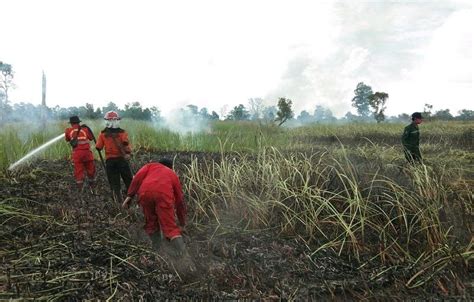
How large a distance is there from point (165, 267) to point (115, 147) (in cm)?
305

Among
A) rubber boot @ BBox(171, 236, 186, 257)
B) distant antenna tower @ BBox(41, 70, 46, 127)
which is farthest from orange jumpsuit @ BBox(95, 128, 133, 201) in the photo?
distant antenna tower @ BBox(41, 70, 46, 127)

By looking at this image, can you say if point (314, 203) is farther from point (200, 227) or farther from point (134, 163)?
point (134, 163)

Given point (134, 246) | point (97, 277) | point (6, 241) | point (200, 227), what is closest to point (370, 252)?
point (200, 227)

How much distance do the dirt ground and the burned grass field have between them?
11 millimetres

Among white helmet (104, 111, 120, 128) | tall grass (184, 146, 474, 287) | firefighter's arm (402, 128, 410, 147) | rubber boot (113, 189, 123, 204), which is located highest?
white helmet (104, 111, 120, 128)

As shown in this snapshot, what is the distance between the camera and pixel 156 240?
4340mm

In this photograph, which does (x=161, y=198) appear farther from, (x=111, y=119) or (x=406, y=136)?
(x=406, y=136)

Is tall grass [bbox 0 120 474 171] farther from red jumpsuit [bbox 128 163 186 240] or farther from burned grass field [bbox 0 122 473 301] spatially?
red jumpsuit [bbox 128 163 186 240]

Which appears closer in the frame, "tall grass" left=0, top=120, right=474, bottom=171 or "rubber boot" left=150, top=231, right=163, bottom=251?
"rubber boot" left=150, top=231, right=163, bottom=251

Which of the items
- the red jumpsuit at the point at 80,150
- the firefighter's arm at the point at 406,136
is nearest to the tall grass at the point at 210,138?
the firefighter's arm at the point at 406,136

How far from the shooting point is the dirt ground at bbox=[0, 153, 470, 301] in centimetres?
322

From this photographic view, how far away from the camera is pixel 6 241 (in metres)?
4.13

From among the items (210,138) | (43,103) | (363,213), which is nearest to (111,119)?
(363,213)

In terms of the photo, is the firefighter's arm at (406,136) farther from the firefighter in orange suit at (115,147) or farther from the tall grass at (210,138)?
the firefighter in orange suit at (115,147)
